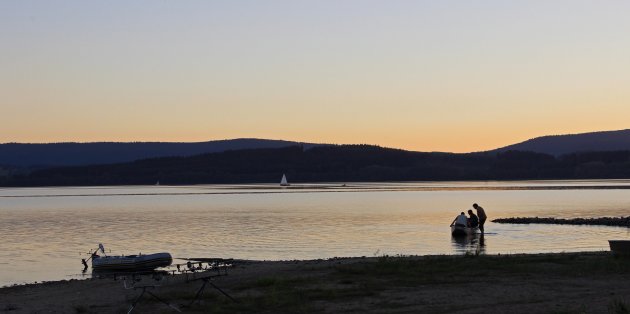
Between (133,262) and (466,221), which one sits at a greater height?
(466,221)

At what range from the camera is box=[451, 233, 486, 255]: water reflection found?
44938mm

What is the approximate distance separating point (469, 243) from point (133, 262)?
20.5 metres

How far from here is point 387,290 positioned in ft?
79.5

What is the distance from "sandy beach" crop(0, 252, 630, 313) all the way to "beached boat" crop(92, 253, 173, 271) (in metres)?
6.92

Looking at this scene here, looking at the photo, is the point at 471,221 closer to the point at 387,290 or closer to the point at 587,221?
the point at 587,221

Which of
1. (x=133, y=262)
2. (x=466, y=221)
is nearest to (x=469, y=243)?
(x=466, y=221)

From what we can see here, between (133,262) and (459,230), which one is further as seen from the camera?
(459,230)

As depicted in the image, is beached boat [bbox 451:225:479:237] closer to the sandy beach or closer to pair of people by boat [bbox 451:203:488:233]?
pair of people by boat [bbox 451:203:488:233]

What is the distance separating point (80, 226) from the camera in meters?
78.6

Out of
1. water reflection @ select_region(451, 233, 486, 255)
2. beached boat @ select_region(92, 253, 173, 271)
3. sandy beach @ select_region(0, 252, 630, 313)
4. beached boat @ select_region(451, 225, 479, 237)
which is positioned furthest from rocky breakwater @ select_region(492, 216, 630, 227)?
beached boat @ select_region(92, 253, 173, 271)

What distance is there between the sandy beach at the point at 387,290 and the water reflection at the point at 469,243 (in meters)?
12.3

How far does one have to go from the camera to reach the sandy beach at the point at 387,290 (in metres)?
21.4

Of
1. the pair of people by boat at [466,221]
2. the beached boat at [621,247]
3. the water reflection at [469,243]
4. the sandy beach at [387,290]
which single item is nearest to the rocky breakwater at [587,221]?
the water reflection at [469,243]

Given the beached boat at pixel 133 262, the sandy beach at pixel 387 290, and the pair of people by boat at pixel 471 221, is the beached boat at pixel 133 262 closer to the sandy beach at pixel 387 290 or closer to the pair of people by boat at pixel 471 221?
the sandy beach at pixel 387 290
